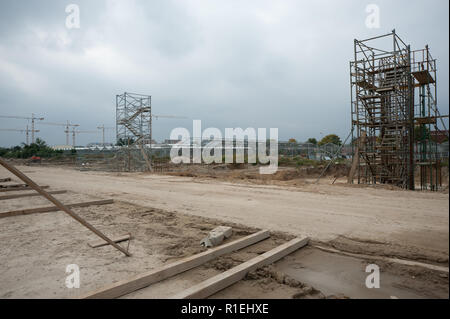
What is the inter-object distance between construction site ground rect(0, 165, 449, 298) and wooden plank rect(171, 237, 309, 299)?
9cm

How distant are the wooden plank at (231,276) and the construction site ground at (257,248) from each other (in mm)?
88

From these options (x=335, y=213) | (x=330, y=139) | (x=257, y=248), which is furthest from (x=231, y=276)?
(x=330, y=139)

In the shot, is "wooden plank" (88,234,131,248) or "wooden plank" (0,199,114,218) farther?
"wooden plank" (0,199,114,218)

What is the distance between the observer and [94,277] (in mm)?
4062

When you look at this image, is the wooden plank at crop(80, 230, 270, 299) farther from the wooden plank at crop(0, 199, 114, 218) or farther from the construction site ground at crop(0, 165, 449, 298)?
the wooden plank at crop(0, 199, 114, 218)

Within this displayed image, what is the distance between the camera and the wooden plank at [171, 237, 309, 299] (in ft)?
10.8

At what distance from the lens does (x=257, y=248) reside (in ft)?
17.0

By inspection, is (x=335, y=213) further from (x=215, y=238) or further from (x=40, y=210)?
(x=40, y=210)

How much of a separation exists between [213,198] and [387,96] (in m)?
12.2

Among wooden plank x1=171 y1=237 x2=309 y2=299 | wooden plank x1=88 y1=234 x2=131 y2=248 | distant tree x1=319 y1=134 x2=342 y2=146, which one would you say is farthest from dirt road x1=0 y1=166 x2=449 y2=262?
distant tree x1=319 y1=134 x2=342 y2=146

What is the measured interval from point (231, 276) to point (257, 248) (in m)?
1.52

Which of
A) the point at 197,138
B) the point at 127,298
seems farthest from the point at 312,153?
the point at 127,298

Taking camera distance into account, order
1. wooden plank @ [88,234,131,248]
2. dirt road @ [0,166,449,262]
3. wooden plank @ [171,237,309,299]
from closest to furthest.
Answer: wooden plank @ [171,237,309,299]
dirt road @ [0,166,449,262]
wooden plank @ [88,234,131,248]

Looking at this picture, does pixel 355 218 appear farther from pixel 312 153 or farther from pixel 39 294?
pixel 312 153
